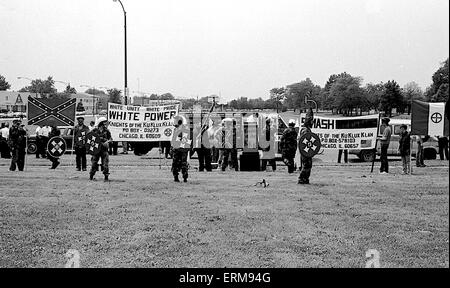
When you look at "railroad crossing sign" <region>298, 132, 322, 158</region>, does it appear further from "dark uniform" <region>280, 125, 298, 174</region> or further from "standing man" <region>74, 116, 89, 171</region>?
"standing man" <region>74, 116, 89, 171</region>

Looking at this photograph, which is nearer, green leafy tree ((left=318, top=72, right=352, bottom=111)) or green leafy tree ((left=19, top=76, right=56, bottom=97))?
green leafy tree ((left=19, top=76, right=56, bottom=97))

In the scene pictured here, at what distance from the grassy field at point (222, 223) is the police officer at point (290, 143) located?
7.02 ft

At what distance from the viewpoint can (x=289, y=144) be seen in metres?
13.4

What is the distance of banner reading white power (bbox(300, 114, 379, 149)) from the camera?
16.0 metres

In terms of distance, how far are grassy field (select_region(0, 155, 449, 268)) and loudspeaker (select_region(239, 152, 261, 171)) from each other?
3.29 m

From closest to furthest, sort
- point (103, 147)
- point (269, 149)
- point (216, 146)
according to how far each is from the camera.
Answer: point (103, 147) < point (216, 146) < point (269, 149)

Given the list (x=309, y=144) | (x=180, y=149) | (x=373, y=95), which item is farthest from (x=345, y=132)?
(x=373, y=95)

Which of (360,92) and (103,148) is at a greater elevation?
(360,92)

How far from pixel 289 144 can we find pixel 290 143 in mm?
37

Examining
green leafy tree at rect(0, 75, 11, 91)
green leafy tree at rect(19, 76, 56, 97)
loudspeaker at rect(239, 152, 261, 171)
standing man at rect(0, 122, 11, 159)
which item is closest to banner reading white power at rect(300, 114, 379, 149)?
loudspeaker at rect(239, 152, 261, 171)

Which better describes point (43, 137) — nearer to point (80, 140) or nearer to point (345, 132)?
point (80, 140)

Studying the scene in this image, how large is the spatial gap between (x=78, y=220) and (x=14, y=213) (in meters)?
1.19

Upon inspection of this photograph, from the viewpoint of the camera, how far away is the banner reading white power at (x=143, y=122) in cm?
1530
